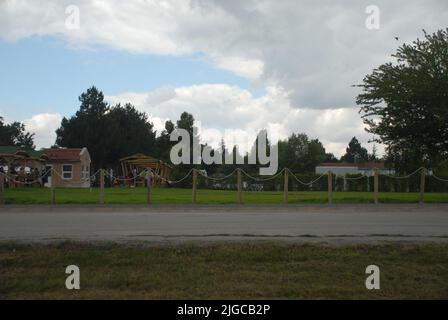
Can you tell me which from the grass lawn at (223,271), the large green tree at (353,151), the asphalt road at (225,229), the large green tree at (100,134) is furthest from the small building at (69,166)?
the large green tree at (353,151)

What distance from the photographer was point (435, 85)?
28.7m

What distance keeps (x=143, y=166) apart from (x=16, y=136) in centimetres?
6502

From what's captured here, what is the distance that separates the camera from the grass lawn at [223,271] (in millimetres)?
7375

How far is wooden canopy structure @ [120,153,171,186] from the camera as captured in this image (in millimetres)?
54000

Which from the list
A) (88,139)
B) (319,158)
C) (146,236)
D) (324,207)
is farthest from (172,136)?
(146,236)

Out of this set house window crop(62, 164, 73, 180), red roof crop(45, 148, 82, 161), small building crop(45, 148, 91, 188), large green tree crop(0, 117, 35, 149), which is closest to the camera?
small building crop(45, 148, 91, 188)

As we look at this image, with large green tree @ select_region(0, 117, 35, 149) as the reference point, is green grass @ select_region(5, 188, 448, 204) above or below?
below

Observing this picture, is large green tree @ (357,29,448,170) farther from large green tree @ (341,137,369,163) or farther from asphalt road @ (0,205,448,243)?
large green tree @ (341,137,369,163)

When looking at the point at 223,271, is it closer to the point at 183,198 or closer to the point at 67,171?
the point at 183,198

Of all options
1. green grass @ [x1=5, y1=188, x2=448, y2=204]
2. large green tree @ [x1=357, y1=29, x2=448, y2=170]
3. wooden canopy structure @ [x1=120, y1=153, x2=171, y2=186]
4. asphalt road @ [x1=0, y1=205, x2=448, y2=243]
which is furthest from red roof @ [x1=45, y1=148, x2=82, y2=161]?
asphalt road @ [x1=0, y1=205, x2=448, y2=243]

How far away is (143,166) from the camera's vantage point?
56.0 metres

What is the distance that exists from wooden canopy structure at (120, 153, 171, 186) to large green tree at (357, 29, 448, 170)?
85.1ft

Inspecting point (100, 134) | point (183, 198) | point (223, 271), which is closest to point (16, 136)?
point (100, 134)

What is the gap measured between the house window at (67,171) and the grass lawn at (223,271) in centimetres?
4573
